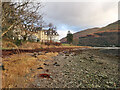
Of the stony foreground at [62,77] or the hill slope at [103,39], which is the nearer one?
the stony foreground at [62,77]

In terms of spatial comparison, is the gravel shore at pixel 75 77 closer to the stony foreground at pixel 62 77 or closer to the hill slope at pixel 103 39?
the stony foreground at pixel 62 77

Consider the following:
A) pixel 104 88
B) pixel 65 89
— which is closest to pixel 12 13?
pixel 65 89

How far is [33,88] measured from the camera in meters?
2.67

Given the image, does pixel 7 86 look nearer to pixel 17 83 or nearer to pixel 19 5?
pixel 17 83

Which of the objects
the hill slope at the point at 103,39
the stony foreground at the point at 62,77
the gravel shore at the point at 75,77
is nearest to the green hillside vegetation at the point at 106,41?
the hill slope at the point at 103,39

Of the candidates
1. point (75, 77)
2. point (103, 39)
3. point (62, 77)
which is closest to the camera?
point (62, 77)

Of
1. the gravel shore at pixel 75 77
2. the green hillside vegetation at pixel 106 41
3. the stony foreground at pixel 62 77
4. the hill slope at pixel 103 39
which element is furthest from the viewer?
the hill slope at pixel 103 39

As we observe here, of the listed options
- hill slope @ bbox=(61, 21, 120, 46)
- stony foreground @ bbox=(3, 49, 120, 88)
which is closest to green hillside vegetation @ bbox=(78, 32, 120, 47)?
hill slope @ bbox=(61, 21, 120, 46)

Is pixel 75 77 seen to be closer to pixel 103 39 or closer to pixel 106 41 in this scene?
pixel 106 41

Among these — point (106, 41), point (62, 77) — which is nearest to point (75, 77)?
point (62, 77)

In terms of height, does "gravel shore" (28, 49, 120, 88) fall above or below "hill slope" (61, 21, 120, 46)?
below

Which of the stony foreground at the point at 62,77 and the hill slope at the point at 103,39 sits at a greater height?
the hill slope at the point at 103,39

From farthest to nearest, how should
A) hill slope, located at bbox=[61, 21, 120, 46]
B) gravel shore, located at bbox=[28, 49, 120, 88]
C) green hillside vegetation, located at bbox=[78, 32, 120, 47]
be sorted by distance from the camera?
hill slope, located at bbox=[61, 21, 120, 46] < green hillside vegetation, located at bbox=[78, 32, 120, 47] < gravel shore, located at bbox=[28, 49, 120, 88]

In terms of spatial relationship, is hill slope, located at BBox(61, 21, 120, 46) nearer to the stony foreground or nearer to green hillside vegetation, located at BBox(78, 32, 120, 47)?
green hillside vegetation, located at BBox(78, 32, 120, 47)
